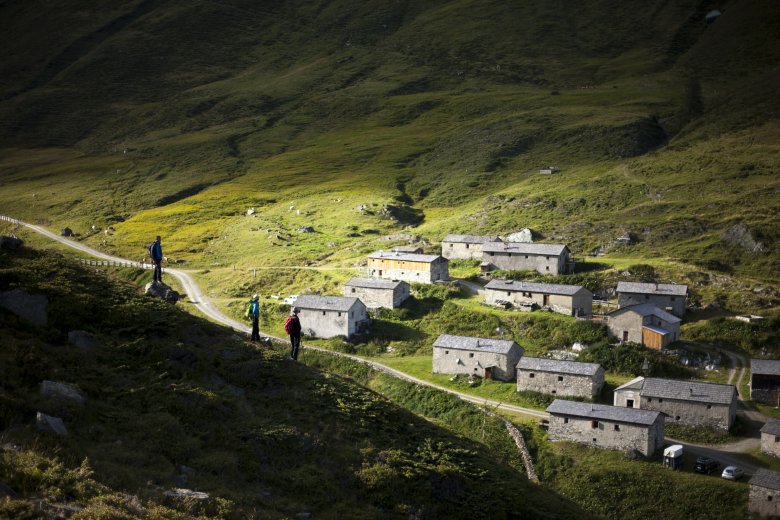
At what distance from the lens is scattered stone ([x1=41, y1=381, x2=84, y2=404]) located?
22094mm

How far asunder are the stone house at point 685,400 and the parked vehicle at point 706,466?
19.6 ft

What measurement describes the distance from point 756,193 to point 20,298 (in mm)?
109803

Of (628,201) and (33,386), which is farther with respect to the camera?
(628,201)

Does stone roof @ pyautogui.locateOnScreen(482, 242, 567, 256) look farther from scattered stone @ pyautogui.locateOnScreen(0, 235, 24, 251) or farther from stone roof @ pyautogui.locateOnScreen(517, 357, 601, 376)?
scattered stone @ pyautogui.locateOnScreen(0, 235, 24, 251)

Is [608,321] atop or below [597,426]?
atop

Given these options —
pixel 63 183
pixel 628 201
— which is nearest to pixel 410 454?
pixel 628 201

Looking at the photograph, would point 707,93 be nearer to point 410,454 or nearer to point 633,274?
point 633,274

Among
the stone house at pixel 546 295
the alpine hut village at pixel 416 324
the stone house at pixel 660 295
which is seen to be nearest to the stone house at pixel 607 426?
the alpine hut village at pixel 416 324

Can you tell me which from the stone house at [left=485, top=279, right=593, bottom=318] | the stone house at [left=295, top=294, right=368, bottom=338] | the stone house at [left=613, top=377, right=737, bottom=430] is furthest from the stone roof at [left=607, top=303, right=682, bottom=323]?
the stone house at [left=295, top=294, right=368, bottom=338]

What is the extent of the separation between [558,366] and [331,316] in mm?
26634

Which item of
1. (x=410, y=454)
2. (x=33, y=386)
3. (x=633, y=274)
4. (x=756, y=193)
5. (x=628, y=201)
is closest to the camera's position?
(x=33, y=386)

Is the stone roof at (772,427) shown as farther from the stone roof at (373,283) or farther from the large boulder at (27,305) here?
the large boulder at (27,305)

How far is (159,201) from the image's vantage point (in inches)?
6368

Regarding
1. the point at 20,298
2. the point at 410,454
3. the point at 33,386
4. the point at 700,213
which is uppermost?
the point at 700,213
